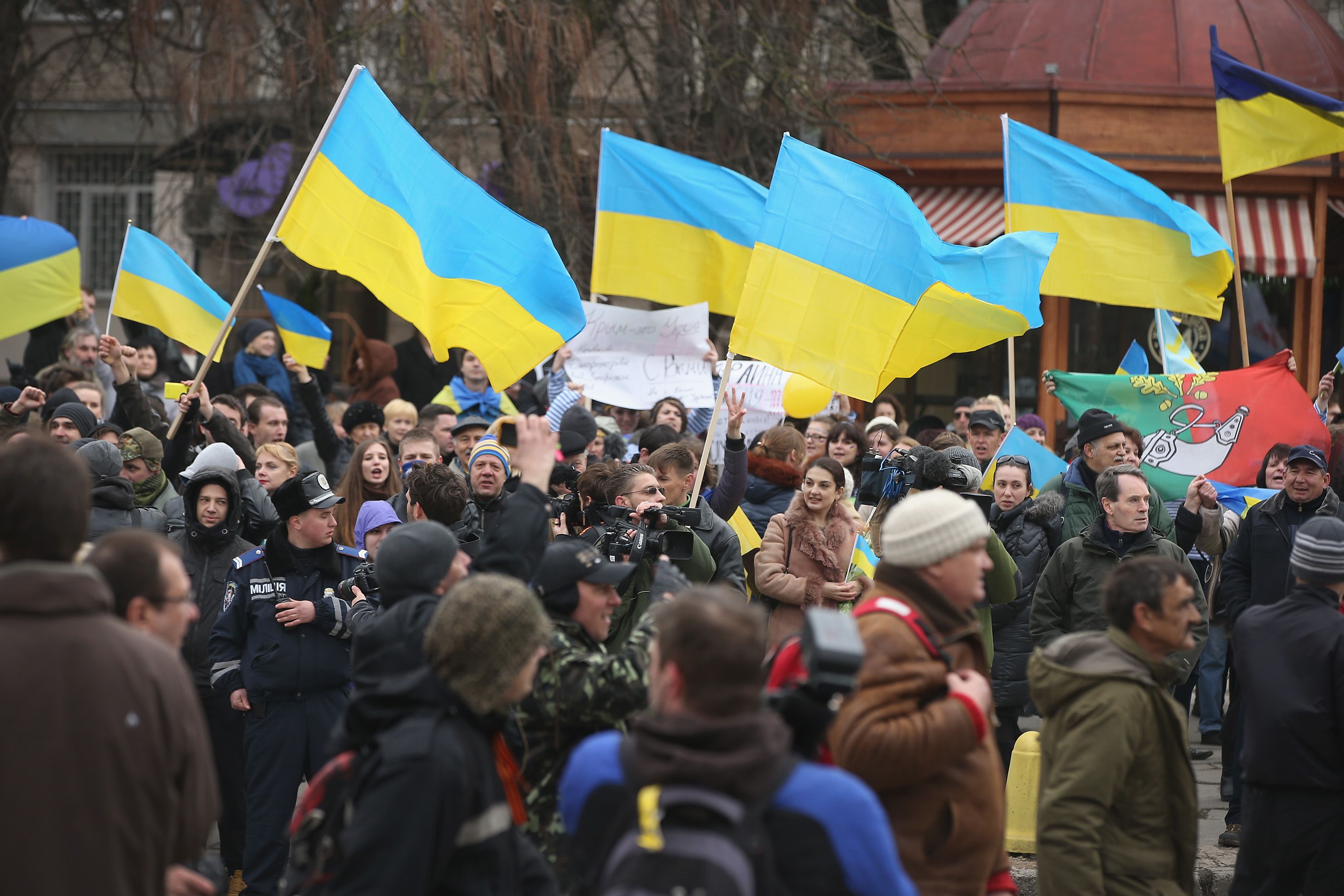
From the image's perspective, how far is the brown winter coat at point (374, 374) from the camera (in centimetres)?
1180

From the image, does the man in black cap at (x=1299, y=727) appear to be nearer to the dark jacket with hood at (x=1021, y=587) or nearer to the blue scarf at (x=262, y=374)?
the dark jacket with hood at (x=1021, y=587)

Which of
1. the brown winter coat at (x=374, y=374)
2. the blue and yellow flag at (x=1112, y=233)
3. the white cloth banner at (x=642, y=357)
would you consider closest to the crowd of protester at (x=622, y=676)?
the blue and yellow flag at (x=1112, y=233)

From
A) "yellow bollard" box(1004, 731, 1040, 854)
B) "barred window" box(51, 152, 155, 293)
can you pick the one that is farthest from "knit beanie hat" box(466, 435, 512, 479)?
"barred window" box(51, 152, 155, 293)

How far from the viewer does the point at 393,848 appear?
2.95 metres

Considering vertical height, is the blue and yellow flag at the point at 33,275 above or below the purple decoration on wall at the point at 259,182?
below

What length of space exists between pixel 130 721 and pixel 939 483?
4091 mm

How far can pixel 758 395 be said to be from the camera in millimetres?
10148

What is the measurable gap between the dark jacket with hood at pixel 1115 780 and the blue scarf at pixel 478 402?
276 inches

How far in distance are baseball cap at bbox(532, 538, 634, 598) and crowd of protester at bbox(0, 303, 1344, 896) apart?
0.01m

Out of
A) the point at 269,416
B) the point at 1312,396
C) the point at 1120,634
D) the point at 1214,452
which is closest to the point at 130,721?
the point at 1120,634

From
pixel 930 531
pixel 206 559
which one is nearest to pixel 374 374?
pixel 206 559

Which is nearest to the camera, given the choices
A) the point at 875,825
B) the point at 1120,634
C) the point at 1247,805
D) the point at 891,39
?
the point at 875,825

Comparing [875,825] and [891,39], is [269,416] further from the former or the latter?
[891,39]

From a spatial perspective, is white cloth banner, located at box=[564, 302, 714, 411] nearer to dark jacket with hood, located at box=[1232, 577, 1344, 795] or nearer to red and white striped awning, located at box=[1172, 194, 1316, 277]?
dark jacket with hood, located at box=[1232, 577, 1344, 795]
